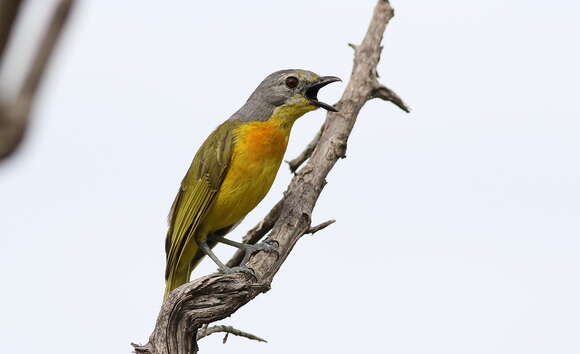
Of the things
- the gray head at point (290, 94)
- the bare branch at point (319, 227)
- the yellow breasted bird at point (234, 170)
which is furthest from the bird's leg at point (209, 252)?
the gray head at point (290, 94)

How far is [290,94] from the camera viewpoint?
678 centimetres

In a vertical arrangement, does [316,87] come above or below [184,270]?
above

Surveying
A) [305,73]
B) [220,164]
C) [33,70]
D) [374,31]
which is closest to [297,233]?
[220,164]

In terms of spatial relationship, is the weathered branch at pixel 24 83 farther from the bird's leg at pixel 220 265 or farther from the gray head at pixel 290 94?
the gray head at pixel 290 94

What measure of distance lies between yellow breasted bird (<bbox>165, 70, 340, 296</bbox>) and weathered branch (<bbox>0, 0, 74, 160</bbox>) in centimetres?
544

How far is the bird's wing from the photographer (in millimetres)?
6418

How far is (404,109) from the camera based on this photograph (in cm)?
834

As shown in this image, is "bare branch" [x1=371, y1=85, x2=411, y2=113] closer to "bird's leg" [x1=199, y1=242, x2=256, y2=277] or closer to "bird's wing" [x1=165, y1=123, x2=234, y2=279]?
"bird's wing" [x1=165, y1=123, x2=234, y2=279]

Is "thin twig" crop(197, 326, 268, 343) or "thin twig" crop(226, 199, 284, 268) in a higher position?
"thin twig" crop(226, 199, 284, 268)

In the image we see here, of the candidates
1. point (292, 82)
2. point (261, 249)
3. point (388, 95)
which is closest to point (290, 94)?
point (292, 82)

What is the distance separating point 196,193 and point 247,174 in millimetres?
498

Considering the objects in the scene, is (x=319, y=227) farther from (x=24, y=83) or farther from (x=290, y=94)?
(x=24, y=83)

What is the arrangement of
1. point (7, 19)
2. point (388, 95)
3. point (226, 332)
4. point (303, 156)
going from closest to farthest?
point (7, 19) < point (226, 332) < point (303, 156) < point (388, 95)

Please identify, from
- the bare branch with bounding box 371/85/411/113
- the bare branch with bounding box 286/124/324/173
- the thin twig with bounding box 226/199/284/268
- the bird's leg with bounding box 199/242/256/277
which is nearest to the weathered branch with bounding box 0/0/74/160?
the bird's leg with bounding box 199/242/256/277
